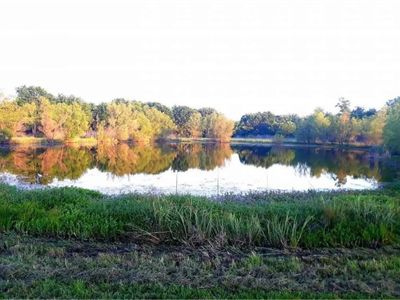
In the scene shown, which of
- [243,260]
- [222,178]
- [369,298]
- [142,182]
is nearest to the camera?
[369,298]

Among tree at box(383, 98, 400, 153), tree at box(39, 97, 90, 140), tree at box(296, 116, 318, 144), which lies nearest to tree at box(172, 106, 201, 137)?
tree at box(296, 116, 318, 144)

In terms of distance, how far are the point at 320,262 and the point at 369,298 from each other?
1428mm

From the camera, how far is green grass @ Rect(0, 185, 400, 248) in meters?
7.15

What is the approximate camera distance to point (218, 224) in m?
7.57

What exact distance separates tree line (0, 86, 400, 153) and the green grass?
3827 centimetres

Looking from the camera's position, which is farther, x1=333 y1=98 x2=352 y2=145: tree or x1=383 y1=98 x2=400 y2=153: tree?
x1=333 y1=98 x2=352 y2=145: tree

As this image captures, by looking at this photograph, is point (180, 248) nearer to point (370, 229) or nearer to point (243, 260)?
point (243, 260)

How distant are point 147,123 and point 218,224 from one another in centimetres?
7892

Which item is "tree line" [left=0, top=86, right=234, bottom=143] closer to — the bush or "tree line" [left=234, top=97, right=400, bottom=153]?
the bush

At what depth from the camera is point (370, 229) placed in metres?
7.30

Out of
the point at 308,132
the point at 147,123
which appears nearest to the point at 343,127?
the point at 308,132

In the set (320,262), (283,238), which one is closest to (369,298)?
(320,262)

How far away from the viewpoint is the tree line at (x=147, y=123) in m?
56.7

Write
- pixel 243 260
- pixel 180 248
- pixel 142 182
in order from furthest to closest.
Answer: pixel 142 182, pixel 180 248, pixel 243 260
